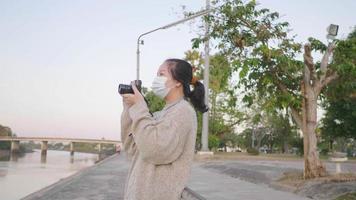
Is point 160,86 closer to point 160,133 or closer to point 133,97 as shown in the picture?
point 133,97

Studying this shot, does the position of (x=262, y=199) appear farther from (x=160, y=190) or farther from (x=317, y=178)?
(x=160, y=190)

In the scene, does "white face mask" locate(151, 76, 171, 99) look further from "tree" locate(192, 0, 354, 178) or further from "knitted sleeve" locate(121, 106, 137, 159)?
"tree" locate(192, 0, 354, 178)

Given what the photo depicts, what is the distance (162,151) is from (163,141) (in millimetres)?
47

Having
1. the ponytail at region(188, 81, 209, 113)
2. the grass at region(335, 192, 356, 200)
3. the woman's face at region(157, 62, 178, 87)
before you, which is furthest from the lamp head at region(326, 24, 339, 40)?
the woman's face at region(157, 62, 178, 87)

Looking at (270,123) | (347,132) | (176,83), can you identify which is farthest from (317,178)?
(270,123)

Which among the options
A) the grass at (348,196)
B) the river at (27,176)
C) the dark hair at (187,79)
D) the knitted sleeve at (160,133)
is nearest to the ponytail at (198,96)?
the dark hair at (187,79)

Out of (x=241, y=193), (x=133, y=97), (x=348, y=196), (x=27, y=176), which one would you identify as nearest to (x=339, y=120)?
(x=27, y=176)

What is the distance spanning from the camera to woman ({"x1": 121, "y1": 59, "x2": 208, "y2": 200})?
220 cm

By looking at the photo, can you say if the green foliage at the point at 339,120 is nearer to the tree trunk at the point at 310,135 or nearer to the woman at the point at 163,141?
the tree trunk at the point at 310,135

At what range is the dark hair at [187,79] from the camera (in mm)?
2465

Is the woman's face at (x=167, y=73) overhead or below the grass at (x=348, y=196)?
overhead

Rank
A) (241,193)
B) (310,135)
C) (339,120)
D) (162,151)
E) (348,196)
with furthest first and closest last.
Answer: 1. (339,120)
2. (310,135)
3. (241,193)
4. (348,196)
5. (162,151)

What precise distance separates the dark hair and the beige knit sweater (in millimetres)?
149

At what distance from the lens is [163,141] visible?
220 centimetres
